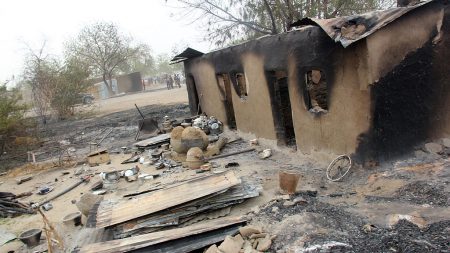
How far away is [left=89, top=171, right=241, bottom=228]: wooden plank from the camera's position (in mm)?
5742

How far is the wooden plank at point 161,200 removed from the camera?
5.74m

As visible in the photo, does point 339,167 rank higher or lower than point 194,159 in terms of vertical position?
lower

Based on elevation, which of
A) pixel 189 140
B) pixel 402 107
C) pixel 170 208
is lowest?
pixel 170 208

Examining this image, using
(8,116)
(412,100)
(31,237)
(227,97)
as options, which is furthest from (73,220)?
(8,116)

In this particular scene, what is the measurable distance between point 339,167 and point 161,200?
135 inches

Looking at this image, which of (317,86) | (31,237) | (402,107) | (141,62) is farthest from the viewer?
(141,62)

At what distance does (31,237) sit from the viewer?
6.30 m

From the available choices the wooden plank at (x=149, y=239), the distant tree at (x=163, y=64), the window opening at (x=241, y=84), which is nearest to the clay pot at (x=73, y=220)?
the wooden plank at (x=149, y=239)

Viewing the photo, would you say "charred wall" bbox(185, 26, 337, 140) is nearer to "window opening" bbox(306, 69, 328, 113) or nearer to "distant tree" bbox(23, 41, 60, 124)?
"window opening" bbox(306, 69, 328, 113)

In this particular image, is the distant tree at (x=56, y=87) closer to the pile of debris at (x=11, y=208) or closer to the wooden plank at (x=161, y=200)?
the pile of debris at (x=11, y=208)

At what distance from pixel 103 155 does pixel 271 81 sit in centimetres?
553

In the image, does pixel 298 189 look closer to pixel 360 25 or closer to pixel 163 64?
pixel 360 25

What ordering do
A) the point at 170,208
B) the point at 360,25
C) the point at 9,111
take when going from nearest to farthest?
the point at 170,208 < the point at 360,25 < the point at 9,111

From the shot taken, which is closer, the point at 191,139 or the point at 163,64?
→ the point at 191,139
